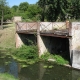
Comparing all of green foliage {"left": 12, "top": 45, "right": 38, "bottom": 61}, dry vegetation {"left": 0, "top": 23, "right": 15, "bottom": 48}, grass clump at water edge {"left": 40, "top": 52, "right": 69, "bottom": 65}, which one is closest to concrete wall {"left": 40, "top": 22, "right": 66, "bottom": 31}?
green foliage {"left": 12, "top": 45, "right": 38, "bottom": 61}

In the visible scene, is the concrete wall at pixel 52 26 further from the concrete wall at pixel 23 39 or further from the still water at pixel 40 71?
the still water at pixel 40 71

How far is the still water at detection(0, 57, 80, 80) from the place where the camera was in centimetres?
1856

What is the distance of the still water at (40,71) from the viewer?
18564 millimetres

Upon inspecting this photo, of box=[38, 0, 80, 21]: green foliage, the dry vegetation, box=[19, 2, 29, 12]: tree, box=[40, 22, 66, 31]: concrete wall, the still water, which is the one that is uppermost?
box=[19, 2, 29, 12]: tree

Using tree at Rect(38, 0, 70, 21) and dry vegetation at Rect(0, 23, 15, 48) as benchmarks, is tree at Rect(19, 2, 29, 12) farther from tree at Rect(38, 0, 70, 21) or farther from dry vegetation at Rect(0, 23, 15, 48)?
dry vegetation at Rect(0, 23, 15, 48)

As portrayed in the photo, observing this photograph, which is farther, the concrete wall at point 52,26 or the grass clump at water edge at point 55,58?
the concrete wall at point 52,26

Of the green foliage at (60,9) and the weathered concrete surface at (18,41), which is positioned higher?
the green foliage at (60,9)

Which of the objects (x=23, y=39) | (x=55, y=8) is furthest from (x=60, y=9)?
(x=23, y=39)

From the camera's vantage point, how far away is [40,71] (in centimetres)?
2047

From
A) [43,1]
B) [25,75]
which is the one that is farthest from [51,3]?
[25,75]

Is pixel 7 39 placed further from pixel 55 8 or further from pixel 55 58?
pixel 55 58

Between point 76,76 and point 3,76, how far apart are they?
6431 millimetres

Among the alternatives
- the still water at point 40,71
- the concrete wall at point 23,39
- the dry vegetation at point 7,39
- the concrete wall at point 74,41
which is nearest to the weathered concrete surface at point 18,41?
the concrete wall at point 23,39

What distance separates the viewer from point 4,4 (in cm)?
4466
